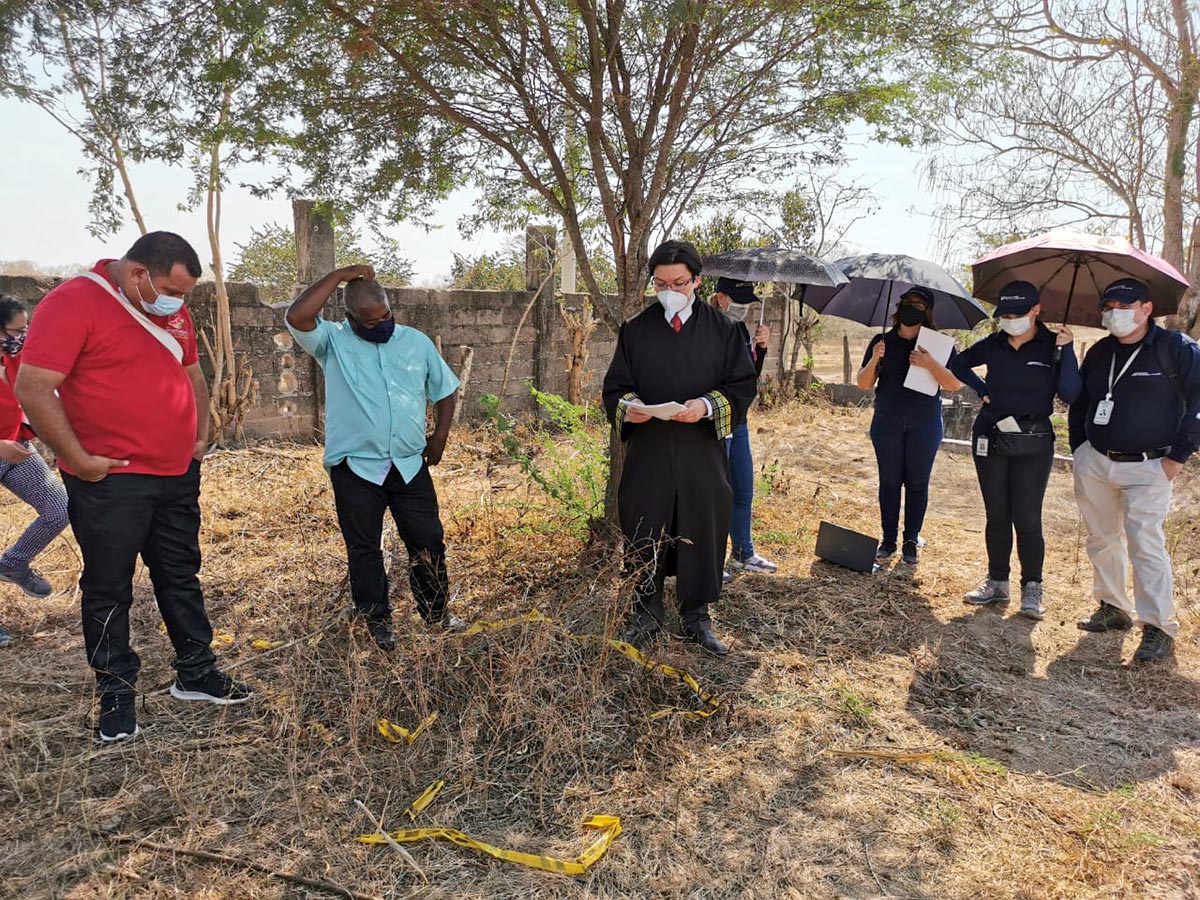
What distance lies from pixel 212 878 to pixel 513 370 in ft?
27.0

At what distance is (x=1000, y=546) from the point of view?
480 cm

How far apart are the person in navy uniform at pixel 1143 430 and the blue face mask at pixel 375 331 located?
3.51 meters

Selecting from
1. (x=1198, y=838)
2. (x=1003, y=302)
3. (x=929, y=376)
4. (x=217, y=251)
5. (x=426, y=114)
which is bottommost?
(x=1198, y=838)

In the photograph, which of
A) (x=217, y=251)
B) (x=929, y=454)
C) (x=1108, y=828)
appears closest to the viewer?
(x=1108, y=828)

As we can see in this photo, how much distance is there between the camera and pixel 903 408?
5.14 metres

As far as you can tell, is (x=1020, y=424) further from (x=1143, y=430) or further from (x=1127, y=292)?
(x=1127, y=292)


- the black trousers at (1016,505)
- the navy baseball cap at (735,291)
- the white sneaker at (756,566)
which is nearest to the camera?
the black trousers at (1016,505)

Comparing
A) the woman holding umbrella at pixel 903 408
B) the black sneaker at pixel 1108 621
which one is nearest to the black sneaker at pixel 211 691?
the woman holding umbrella at pixel 903 408

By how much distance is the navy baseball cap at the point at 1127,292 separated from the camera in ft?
13.3

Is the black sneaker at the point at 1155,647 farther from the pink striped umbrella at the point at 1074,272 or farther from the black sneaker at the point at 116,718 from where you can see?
the black sneaker at the point at 116,718

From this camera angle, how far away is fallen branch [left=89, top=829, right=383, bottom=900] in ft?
7.77

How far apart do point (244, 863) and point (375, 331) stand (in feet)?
7.05

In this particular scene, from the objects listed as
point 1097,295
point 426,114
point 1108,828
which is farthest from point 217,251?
point 1108,828

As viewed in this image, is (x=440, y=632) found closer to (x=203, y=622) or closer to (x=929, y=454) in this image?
(x=203, y=622)
